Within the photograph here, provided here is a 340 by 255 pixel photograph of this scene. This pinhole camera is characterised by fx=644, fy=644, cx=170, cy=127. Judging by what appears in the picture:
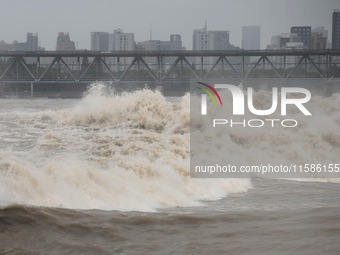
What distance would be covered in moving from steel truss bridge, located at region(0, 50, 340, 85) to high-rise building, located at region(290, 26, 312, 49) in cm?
604

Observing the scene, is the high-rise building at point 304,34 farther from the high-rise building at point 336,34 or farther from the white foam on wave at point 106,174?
the white foam on wave at point 106,174

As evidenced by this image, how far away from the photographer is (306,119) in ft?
59.5

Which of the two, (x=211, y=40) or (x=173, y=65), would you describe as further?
(x=211, y=40)

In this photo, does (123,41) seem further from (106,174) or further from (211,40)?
(106,174)

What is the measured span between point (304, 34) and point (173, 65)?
61.6 feet

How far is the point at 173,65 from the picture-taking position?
50438 millimetres

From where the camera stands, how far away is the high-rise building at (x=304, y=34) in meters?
61.9

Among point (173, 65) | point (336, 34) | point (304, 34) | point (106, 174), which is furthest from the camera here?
point (304, 34)

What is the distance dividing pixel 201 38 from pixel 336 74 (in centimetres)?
1558

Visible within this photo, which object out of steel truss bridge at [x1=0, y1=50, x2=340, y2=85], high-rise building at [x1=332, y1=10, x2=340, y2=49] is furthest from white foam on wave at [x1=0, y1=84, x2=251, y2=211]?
high-rise building at [x1=332, y1=10, x2=340, y2=49]

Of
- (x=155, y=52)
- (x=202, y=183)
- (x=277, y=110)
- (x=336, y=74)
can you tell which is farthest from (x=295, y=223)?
(x=336, y=74)

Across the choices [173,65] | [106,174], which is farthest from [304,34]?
[106,174]

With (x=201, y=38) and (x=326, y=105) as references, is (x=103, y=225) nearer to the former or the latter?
(x=326, y=105)

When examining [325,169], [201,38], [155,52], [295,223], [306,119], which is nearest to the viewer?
[295,223]
